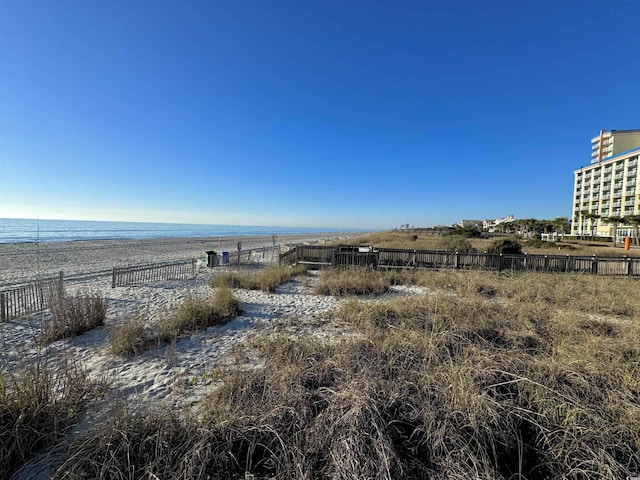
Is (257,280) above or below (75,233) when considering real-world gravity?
below

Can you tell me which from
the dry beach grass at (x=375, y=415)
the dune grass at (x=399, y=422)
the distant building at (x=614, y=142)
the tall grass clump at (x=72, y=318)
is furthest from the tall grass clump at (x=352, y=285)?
the distant building at (x=614, y=142)

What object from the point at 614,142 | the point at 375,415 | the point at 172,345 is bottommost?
the point at 172,345

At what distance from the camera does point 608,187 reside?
6969cm

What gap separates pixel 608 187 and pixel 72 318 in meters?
106

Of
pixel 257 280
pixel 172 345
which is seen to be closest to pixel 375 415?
pixel 172 345

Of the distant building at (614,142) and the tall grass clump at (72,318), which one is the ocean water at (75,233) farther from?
the distant building at (614,142)

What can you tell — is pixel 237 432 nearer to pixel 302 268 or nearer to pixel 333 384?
pixel 333 384

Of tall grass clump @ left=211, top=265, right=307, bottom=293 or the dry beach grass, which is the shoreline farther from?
tall grass clump @ left=211, top=265, right=307, bottom=293

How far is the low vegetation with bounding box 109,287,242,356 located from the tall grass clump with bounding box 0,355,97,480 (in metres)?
1.56

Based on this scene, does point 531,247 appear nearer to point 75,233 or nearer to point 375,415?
point 375,415

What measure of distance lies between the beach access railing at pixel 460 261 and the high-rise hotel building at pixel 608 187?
6130 cm

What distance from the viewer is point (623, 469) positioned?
214 cm

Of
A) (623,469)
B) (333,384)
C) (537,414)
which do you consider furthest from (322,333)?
(623,469)

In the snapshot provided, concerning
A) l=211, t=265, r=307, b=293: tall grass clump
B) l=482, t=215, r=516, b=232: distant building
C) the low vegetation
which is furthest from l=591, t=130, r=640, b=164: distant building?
the low vegetation
